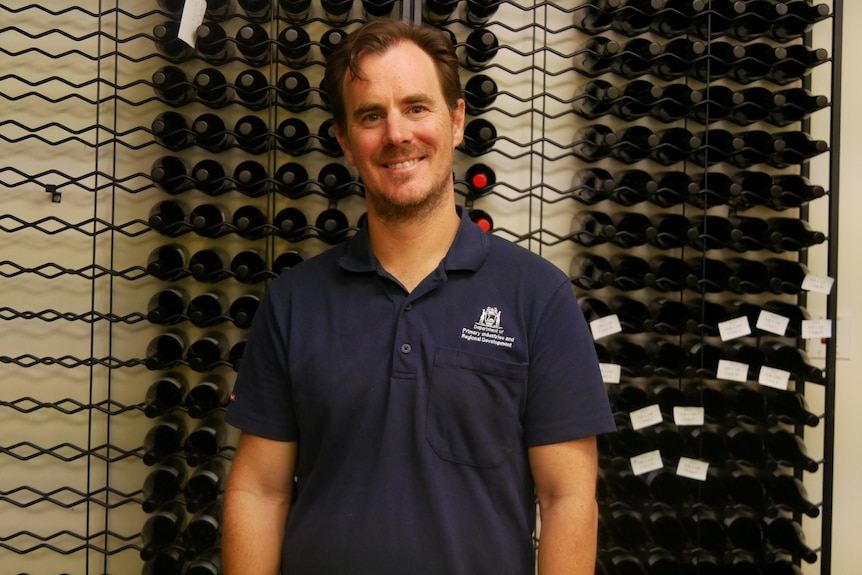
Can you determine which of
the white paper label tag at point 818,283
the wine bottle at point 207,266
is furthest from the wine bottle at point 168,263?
the white paper label tag at point 818,283

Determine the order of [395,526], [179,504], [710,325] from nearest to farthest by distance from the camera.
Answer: [395,526]
[179,504]
[710,325]

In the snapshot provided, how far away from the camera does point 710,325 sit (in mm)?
1769

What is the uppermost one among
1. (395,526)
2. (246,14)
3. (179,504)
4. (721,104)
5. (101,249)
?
(246,14)

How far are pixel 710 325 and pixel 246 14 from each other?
1.67 metres

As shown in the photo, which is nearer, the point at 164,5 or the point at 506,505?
the point at 506,505

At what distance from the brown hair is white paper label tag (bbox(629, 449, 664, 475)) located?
1.18 meters

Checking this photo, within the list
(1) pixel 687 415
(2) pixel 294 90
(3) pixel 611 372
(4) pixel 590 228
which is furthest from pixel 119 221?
(1) pixel 687 415

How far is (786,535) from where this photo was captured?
171cm

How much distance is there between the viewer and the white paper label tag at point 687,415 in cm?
172

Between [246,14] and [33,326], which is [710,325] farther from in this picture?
[33,326]

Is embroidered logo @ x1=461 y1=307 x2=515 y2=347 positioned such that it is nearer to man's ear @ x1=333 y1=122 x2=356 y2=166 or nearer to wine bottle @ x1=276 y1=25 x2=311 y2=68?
man's ear @ x1=333 y1=122 x2=356 y2=166

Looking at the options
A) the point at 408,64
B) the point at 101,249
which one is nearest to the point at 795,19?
the point at 408,64

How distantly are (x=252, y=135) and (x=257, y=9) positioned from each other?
0.37 metres

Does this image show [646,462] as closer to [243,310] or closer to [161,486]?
[243,310]
